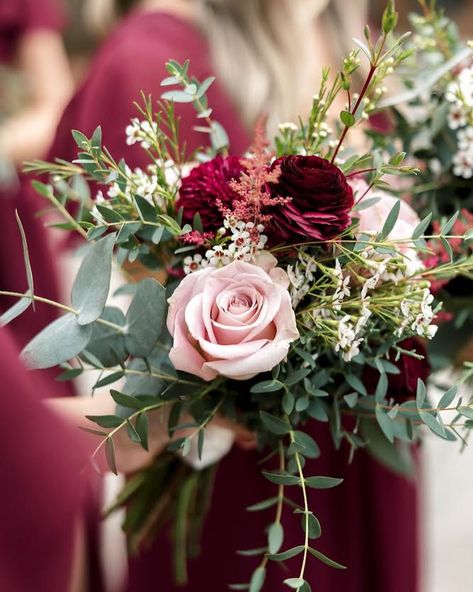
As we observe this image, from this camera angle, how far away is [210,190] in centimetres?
60

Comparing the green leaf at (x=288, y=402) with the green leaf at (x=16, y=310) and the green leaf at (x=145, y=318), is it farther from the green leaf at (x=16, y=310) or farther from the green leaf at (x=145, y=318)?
the green leaf at (x=16, y=310)

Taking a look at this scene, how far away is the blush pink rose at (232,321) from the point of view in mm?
548

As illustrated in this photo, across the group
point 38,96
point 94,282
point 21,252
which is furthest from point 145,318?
point 38,96

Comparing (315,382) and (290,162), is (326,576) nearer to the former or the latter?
(315,382)

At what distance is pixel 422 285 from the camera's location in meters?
0.59

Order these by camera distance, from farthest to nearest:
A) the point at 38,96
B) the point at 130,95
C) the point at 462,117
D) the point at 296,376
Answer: the point at 38,96 → the point at 130,95 → the point at 462,117 → the point at 296,376

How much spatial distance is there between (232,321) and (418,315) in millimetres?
143

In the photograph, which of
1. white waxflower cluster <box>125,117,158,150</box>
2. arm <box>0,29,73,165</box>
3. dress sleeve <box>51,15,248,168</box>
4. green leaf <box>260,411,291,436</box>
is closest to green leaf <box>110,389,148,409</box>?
green leaf <box>260,411,291,436</box>

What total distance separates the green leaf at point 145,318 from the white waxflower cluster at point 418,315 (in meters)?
0.19

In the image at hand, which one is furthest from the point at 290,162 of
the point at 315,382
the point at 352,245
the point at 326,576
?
the point at 326,576

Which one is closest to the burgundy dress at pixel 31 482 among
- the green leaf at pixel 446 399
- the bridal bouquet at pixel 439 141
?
the green leaf at pixel 446 399

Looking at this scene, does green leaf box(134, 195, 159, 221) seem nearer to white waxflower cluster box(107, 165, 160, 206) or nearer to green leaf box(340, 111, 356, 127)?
white waxflower cluster box(107, 165, 160, 206)

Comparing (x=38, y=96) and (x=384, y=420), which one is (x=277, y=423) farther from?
(x=38, y=96)

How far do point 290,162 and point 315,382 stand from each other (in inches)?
7.6
